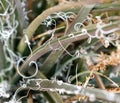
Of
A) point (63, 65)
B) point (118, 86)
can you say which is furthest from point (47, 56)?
point (118, 86)

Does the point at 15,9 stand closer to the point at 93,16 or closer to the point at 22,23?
the point at 22,23

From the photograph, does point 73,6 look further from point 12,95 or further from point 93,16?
point 12,95

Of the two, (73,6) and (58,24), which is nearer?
(73,6)

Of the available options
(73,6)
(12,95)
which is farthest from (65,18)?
(12,95)

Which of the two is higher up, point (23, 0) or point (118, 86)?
point (23, 0)

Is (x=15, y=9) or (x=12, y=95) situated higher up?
(x=15, y=9)
